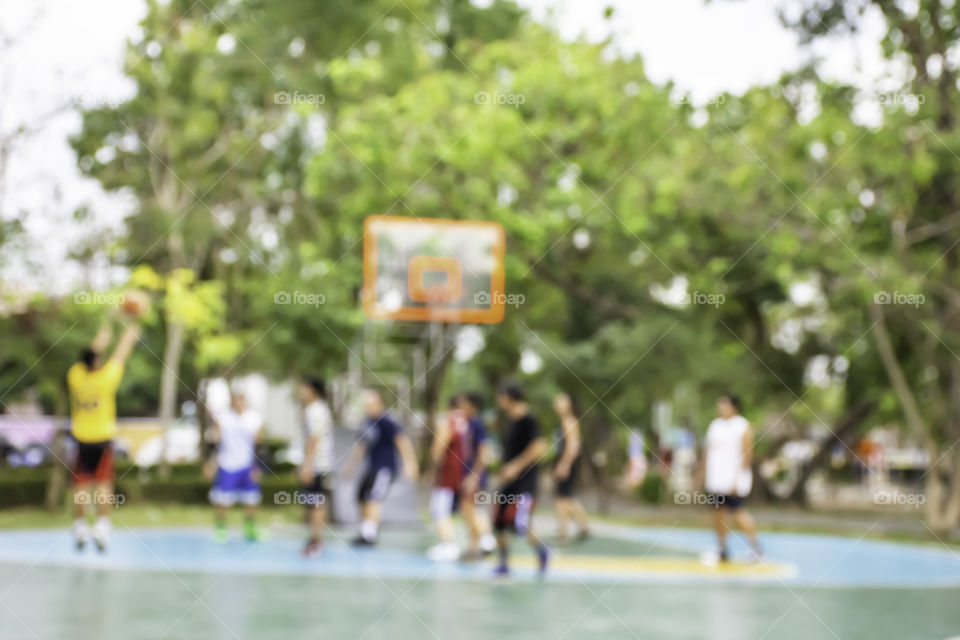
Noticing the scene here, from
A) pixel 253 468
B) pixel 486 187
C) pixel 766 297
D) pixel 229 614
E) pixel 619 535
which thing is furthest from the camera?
pixel 766 297

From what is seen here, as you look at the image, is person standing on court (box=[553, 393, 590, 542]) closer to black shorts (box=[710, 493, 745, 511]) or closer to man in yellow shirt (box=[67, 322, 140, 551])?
black shorts (box=[710, 493, 745, 511])

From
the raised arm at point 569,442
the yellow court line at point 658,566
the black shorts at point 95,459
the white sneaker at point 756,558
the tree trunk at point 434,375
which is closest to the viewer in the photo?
the black shorts at point 95,459

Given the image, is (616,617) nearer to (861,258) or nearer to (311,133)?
(861,258)

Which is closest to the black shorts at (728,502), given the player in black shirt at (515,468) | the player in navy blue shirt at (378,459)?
the player in black shirt at (515,468)

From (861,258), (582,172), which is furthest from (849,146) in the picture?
(582,172)

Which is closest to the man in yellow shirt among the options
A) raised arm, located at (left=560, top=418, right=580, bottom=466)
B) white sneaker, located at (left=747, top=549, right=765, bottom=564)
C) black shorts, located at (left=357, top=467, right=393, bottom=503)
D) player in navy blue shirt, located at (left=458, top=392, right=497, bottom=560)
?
black shorts, located at (left=357, top=467, right=393, bottom=503)

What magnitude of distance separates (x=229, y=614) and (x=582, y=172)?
15964 mm

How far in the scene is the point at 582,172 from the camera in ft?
76.2

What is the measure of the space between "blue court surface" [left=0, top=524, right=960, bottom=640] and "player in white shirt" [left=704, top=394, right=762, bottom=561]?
653 mm

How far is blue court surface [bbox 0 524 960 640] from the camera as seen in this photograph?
26.9ft

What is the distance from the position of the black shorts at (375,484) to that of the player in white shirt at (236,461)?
7.90 ft

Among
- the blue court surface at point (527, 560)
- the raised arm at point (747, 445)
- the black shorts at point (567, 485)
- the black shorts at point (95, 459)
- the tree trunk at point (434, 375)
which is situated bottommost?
the blue court surface at point (527, 560)

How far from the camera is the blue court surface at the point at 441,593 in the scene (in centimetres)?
820

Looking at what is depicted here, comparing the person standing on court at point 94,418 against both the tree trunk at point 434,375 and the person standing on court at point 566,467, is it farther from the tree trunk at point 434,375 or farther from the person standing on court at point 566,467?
the tree trunk at point 434,375
